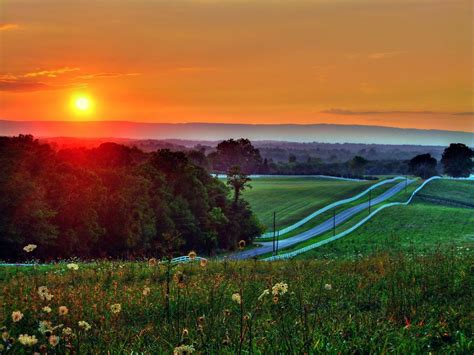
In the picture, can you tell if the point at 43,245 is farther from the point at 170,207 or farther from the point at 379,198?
the point at 379,198

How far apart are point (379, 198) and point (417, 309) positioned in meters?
91.3

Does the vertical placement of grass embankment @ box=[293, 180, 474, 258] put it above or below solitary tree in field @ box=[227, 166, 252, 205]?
below

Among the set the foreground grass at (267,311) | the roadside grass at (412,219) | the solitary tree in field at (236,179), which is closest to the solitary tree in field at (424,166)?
the roadside grass at (412,219)

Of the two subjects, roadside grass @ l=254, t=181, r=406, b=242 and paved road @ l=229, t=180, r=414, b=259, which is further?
roadside grass @ l=254, t=181, r=406, b=242

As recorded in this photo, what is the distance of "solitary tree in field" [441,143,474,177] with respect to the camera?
479 ft

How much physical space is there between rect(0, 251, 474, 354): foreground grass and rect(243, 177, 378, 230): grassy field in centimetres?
7101

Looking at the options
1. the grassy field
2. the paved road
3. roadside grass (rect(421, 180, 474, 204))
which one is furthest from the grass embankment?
roadside grass (rect(421, 180, 474, 204))

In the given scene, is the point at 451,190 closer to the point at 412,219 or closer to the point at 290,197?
the point at 290,197

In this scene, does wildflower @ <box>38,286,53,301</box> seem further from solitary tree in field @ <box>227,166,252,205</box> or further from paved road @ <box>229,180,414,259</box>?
solitary tree in field @ <box>227,166,252,205</box>

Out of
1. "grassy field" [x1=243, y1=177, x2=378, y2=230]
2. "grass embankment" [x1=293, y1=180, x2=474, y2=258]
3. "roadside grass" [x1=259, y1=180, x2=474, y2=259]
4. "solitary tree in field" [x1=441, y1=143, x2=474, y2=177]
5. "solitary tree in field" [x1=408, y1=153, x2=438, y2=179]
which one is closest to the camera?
"grass embankment" [x1=293, y1=180, x2=474, y2=258]

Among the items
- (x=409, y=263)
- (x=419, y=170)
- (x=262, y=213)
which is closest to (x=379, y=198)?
(x=262, y=213)

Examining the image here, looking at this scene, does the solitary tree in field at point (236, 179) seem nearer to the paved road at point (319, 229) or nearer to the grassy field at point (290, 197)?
the paved road at point (319, 229)

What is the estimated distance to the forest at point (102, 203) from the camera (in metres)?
42.3

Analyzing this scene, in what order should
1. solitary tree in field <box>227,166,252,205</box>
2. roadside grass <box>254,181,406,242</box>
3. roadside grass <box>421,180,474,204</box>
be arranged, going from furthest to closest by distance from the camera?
roadside grass <box>421,180,474,204</box>, solitary tree in field <box>227,166,252,205</box>, roadside grass <box>254,181,406,242</box>
